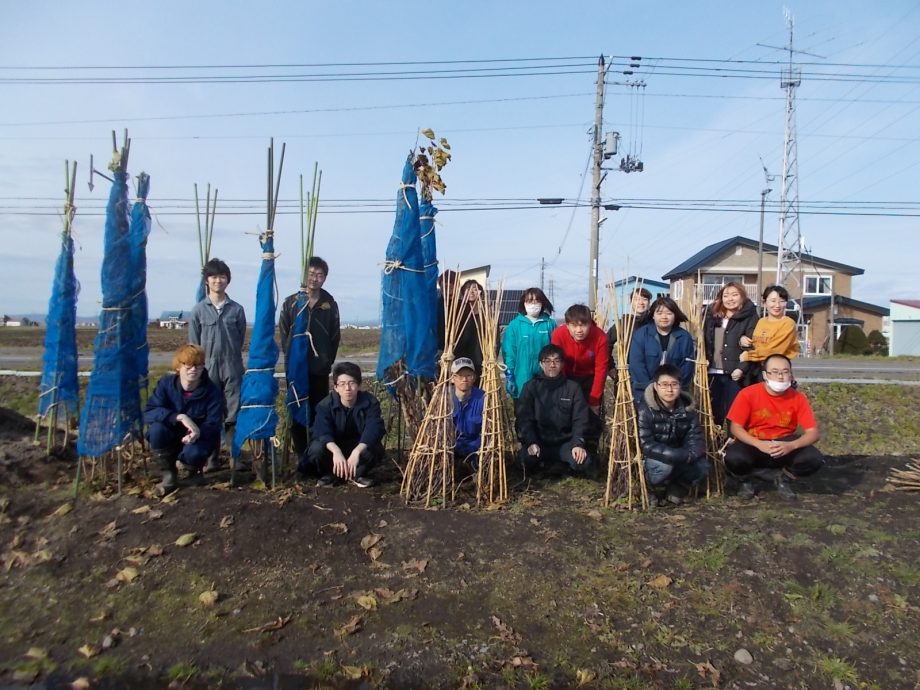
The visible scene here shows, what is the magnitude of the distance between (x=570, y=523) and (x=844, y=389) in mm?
8359

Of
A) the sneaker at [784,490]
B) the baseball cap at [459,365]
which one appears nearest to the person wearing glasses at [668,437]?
the sneaker at [784,490]

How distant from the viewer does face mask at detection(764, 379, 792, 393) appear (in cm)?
473

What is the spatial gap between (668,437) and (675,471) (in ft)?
0.79

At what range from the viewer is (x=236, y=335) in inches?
198

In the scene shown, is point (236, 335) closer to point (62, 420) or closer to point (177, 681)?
point (62, 420)

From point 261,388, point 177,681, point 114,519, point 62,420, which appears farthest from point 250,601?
point 62,420

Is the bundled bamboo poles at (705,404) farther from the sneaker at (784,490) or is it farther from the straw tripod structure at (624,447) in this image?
the straw tripod structure at (624,447)

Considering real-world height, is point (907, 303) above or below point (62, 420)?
above

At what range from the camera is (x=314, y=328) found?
5.10 metres

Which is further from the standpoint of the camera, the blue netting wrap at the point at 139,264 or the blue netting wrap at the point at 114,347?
the blue netting wrap at the point at 139,264

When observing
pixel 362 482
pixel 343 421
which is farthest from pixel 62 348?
pixel 362 482

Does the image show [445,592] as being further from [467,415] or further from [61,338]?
[61,338]

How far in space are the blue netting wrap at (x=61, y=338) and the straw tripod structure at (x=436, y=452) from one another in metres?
2.79

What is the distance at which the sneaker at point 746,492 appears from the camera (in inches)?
192
